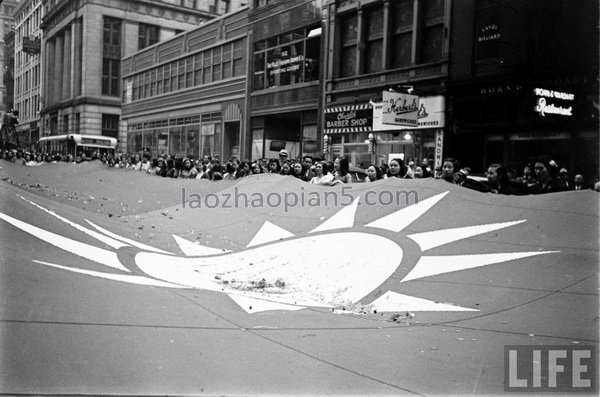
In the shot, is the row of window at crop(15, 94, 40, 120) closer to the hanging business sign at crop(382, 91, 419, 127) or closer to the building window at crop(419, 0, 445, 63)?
the hanging business sign at crop(382, 91, 419, 127)

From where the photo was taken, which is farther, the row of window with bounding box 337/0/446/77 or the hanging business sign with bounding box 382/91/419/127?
the row of window with bounding box 337/0/446/77

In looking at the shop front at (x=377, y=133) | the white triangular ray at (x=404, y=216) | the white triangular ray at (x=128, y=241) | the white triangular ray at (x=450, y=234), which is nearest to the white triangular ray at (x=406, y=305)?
the white triangular ray at (x=450, y=234)

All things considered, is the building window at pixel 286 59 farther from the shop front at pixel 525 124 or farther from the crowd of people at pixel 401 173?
the crowd of people at pixel 401 173

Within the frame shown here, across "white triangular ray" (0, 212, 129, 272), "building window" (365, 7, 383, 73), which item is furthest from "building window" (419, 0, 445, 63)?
"white triangular ray" (0, 212, 129, 272)

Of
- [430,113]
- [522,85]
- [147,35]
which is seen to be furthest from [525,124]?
[147,35]

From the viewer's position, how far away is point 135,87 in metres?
45.4

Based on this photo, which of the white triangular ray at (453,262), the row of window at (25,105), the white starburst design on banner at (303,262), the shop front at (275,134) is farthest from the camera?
the shop front at (275,134)

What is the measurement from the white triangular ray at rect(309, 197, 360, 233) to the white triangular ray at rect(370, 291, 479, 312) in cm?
194

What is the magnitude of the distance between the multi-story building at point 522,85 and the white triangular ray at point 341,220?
851 cm

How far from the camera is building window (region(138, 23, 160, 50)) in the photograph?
1720 inches

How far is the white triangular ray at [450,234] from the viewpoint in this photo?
6.30m

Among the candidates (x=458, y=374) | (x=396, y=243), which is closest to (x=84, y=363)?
(x=458, y=374)

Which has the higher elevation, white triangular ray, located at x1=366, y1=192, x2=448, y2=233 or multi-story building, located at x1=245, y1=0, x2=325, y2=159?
multi-story building, located at x1=245, y1=0, x2=325, y2=159
